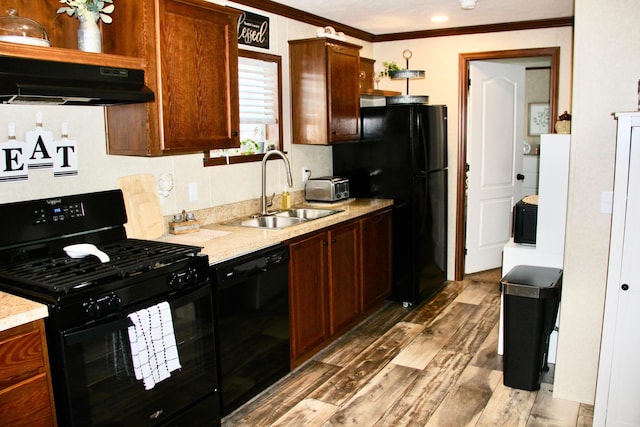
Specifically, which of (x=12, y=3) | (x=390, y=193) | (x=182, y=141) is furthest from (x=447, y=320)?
(x=12, y=3)

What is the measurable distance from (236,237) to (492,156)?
135 inches

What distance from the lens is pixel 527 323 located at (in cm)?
314

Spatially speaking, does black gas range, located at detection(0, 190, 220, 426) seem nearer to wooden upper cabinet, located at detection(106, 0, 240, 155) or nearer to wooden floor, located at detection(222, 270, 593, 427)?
wooden upper cabinet, located at detection(106, 0, 240, 155)

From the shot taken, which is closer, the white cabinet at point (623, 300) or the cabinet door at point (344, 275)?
the white cabinet at point (623, 300)

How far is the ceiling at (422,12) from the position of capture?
162 inches

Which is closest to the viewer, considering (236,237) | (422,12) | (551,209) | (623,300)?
(623,300)

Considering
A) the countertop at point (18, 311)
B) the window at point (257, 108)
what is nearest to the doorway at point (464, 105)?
the window at point (257, 108)

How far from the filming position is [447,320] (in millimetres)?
4383

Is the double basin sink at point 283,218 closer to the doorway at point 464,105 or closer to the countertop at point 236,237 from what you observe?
the countertop at point 236,237

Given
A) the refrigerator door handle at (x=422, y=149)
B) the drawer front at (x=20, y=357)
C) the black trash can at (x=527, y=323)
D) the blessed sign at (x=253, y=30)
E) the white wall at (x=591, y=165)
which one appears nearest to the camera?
the drawer front at (x=20, y=357)

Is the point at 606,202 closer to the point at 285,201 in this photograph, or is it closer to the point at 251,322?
the point at 251,322

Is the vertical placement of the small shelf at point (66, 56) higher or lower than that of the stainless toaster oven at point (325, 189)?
higher

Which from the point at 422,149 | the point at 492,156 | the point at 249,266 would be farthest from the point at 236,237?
the point at 492,156

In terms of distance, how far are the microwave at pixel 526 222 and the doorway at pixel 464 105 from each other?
1.69m
